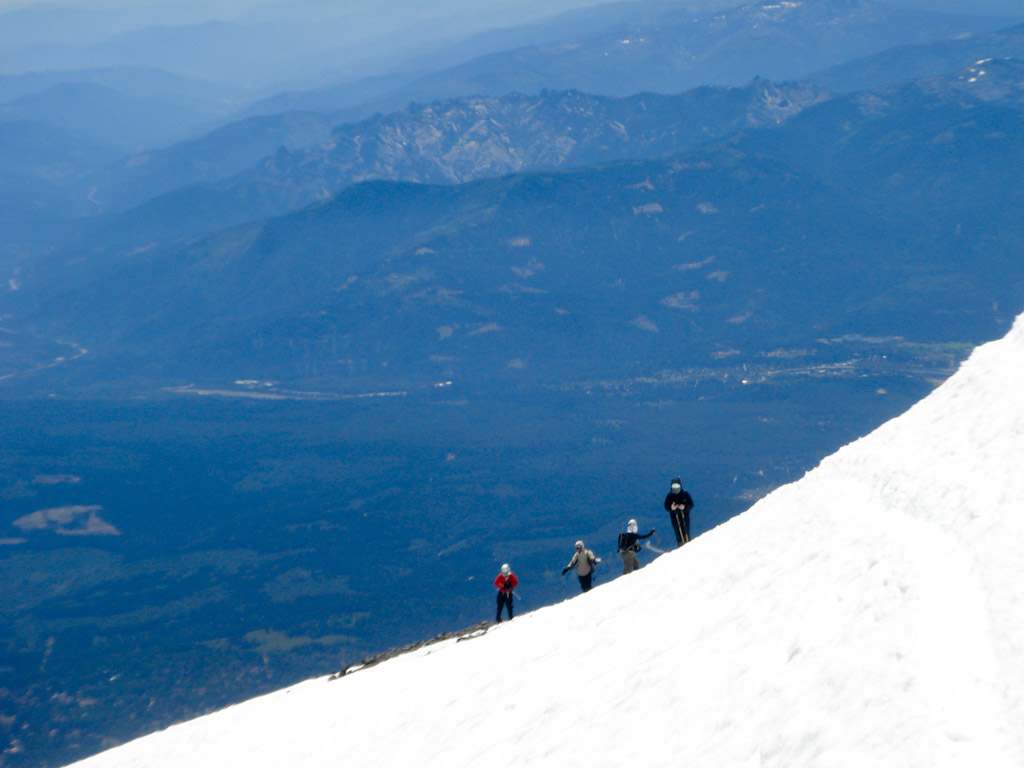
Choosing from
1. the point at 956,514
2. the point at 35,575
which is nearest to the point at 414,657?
the point at 956,514

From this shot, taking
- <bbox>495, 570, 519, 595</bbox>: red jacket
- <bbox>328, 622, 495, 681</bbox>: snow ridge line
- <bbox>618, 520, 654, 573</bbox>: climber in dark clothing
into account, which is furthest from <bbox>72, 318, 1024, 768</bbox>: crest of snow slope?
<bbox>495, 570, 519, 595</bbox>: red jacket

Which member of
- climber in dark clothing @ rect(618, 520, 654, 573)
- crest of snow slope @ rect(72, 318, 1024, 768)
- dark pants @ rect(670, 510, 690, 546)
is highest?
dark pants @ rect(670, 510, 690, 546)

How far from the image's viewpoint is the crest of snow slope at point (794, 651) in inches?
468

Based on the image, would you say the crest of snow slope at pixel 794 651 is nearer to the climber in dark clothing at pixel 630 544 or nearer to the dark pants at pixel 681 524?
the climber in dark clothing at pixel 630 544

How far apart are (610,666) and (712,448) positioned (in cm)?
17607

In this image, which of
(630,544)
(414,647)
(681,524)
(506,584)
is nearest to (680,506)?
(681,524)

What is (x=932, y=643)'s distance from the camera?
12555 millimetres

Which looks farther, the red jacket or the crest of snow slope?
the red jacket

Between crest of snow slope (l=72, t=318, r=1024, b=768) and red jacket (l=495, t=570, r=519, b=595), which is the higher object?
red jacket (l=495, t=570, r=519, b=595)

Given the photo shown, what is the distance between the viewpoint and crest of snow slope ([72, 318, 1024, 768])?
39.0ft

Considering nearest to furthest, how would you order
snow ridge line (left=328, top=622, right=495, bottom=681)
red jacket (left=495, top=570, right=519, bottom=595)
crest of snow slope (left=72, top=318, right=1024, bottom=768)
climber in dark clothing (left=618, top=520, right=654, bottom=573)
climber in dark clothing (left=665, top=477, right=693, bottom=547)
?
1. crest of snow slope (left=72, top=318, right=1024, bottom=768)
2. climber in dark clothing (left=618, top=520, right=654, bottom=573)
3. climber in dark clothing (left=665, top=477, right=693, bottom=547)
4. snow ridge line (left=328, top=622, right=495, bottom=681)
5. red jacket (left=495, top=570, right=519, bottom=595)

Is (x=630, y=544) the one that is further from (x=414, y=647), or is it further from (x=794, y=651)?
(x=794, y=651)

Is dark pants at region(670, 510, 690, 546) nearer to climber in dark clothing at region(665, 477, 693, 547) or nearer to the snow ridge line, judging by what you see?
climber in dark clothing at region(665, 477, 693, 547)

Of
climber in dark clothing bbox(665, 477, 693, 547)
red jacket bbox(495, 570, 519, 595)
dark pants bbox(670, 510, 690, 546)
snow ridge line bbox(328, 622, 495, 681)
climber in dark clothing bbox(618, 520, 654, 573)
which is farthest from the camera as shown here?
red jacket bbox(495, 570, 519, 595)
